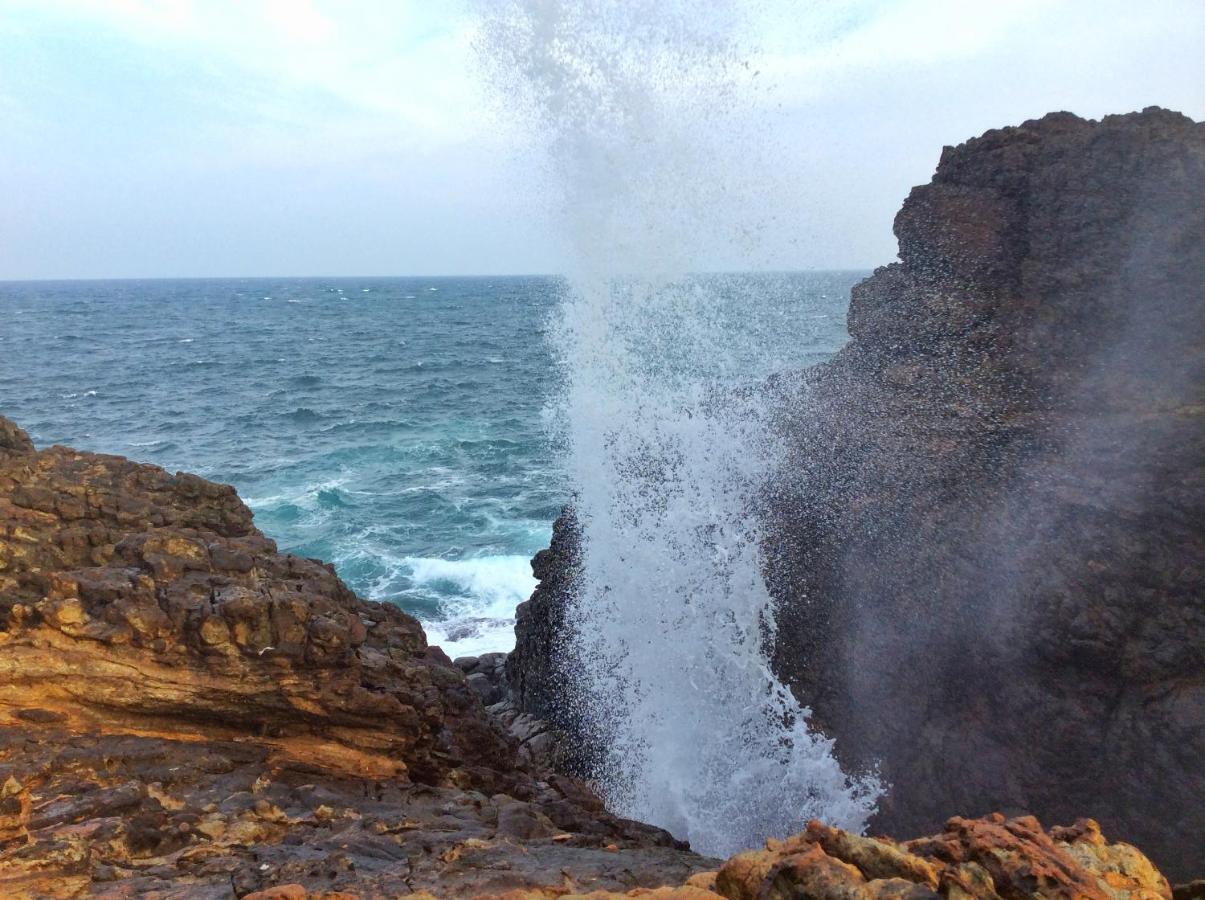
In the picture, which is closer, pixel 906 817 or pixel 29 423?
pixel 906 817

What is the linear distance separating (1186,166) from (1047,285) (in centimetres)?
248

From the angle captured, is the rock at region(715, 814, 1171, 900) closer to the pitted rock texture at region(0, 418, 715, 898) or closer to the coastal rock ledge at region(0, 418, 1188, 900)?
the coastal rock ledge at region(0, 418, 1188, 900)

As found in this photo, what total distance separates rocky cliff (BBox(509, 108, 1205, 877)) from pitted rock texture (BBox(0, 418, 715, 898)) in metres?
4.56

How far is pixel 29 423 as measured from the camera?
3556 centimetres

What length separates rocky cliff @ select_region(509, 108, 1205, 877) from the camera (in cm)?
988

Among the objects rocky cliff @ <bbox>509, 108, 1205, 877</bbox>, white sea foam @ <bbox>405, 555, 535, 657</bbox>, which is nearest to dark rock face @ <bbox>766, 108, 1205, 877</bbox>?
rocky cliff @ <bbox>509, 108, 1205, 877</bbox>

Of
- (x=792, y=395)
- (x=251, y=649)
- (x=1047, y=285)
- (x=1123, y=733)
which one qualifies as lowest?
(x=1123, y=733)

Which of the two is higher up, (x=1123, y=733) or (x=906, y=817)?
(x=1123, y=733)

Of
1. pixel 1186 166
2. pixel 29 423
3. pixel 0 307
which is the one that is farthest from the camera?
pixel 0 307

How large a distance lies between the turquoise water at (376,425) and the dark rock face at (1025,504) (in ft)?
30.1

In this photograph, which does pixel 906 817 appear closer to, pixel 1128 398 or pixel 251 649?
pixel 1128 398

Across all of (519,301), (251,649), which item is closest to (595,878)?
(251,649)

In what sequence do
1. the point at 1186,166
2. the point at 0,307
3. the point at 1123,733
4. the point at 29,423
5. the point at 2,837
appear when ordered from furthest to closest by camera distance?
the point at 0,307
the point at 29,423
the point at 1186,166
the point at 1123,733
the point at 2,837

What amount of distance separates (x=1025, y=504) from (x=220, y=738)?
10.9 m
